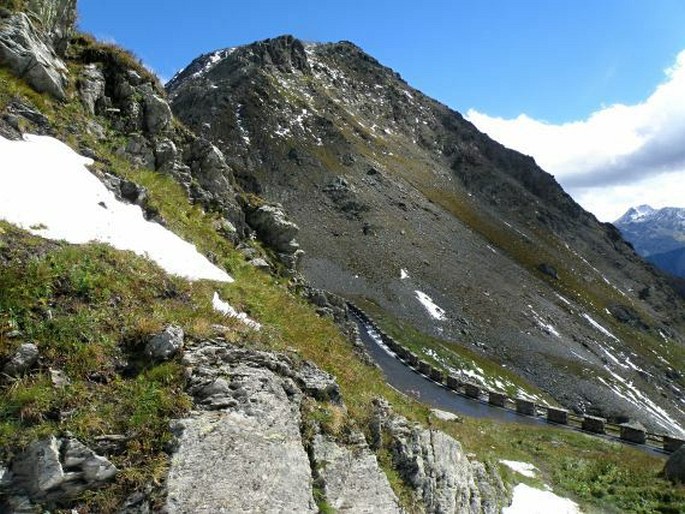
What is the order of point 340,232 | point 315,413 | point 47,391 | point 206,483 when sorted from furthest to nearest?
point 340,232 → point 315,413 → point 47,391 → point 206,483

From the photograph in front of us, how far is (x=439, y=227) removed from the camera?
328 ft

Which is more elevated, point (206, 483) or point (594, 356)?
point (594, 356)

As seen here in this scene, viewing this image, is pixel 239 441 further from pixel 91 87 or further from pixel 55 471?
pixel 91 87

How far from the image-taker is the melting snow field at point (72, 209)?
35.0ft

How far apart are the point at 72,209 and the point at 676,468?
1958 centimetres

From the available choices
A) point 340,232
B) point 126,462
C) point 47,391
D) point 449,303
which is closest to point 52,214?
point 47,391

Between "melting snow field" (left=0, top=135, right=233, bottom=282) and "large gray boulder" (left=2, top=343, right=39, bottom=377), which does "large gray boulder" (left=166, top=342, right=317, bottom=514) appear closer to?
"large gray boulder" (left=2, top=343, right=39, bottom=377)

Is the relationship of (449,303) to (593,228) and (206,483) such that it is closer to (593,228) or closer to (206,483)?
(206,483)

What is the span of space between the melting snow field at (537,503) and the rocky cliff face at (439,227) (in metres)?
41.6

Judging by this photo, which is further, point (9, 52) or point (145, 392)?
point (9, 52)

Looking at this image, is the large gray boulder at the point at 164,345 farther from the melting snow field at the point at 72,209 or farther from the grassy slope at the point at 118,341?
the melting snow field at the point at 72,209

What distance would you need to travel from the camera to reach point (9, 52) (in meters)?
14.6

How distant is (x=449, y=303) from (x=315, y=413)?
63718 millimetres

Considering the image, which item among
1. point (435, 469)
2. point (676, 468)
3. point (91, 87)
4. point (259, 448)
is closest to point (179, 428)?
point (259, 448)
